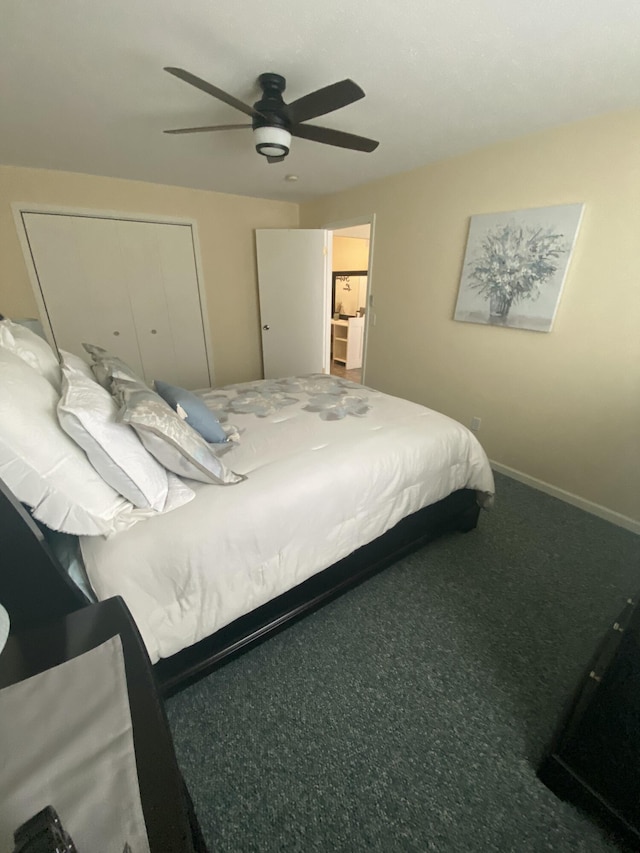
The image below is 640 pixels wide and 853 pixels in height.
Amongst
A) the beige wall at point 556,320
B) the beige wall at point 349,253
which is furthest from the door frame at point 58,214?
the beige wall at point 349,253

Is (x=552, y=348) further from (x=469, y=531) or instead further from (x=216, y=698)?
(x=216, y=698)

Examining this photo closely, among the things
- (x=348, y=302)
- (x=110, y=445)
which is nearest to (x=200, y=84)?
(x=110, y=445)

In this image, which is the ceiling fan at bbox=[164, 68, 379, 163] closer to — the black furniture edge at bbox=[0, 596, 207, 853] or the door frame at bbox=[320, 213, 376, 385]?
Result: the door frame at bbox=[320, 213, 376, 385]

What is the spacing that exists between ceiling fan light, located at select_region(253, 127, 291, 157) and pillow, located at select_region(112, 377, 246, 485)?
133cm

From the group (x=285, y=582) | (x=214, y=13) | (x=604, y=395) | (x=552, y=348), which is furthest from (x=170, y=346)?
(x=604, y=395)

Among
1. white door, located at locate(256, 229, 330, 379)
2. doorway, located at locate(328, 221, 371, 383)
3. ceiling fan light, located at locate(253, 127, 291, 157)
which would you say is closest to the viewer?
ceiling fan light, located at locate(253, 127, 291, 157)

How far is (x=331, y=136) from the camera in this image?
168 centimetres

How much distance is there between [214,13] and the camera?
122 centimetres

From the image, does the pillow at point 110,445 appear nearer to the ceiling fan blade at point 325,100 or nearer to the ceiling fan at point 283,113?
the ceiling fan at point 283,113

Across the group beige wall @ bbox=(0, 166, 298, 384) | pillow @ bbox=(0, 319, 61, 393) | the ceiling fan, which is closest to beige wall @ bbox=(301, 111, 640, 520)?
the ceiling fan

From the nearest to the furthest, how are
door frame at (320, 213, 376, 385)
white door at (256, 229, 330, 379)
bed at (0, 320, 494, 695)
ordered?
bed at (0, 320, 494, 695), door frame at (320, 213, 376, 385), white door at (256, 229, 330, 379)

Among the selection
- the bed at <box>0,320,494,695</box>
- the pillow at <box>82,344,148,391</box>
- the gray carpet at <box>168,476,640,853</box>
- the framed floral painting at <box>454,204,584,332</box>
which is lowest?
the gray carpet at <box>168,476,640,853</box>

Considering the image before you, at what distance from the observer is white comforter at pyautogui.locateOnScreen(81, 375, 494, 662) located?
1070 mm

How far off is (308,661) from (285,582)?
14.3 inches
